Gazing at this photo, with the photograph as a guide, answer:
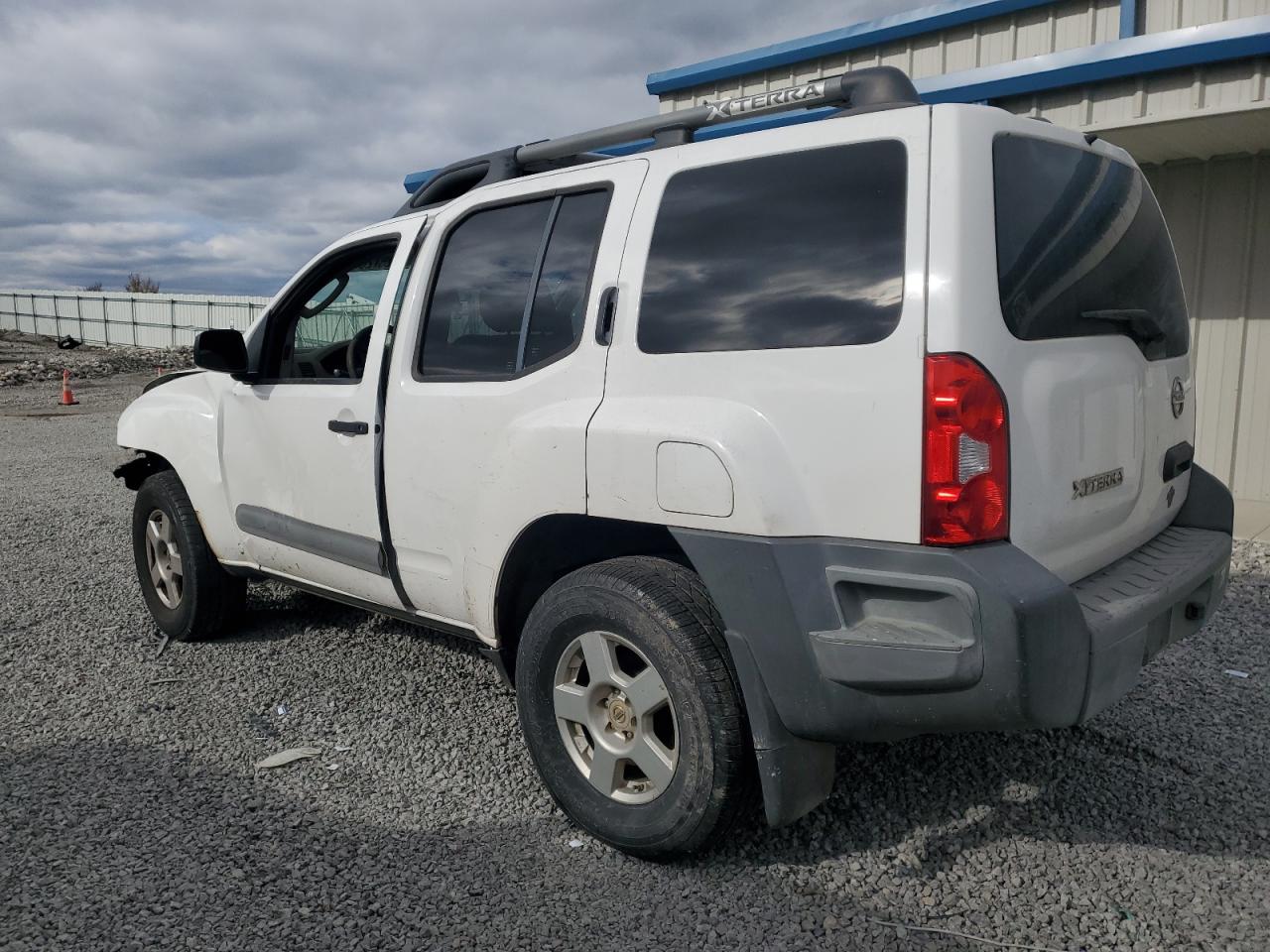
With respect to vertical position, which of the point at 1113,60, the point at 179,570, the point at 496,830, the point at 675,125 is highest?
the point at 1113,60

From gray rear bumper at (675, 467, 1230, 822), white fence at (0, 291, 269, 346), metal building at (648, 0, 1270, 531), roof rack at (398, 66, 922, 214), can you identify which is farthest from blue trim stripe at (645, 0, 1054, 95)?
white fence at (0, 291, 269, 346)

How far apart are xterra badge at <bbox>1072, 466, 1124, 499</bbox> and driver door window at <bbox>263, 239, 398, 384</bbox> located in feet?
8.58

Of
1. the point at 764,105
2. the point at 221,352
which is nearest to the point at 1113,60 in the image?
the point at 764,105

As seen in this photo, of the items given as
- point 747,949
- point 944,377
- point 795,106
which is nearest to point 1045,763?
point 747,949

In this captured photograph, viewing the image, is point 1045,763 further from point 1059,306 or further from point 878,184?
point 878,184

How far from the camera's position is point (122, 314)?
43.0 meters

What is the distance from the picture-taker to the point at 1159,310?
3.19m

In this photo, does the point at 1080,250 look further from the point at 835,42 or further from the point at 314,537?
the point at 835,42

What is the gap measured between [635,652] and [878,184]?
1442 millimetres

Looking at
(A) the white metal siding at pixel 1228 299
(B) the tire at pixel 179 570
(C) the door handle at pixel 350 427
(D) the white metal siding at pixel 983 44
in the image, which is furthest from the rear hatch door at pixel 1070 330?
(D) the white metal siding at pixel 983 44

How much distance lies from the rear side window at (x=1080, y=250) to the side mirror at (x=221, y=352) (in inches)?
122

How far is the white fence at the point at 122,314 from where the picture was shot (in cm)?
3869

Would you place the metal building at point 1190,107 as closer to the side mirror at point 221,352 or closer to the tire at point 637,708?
the tire at point 637,708

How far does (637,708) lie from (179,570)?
3036mm
